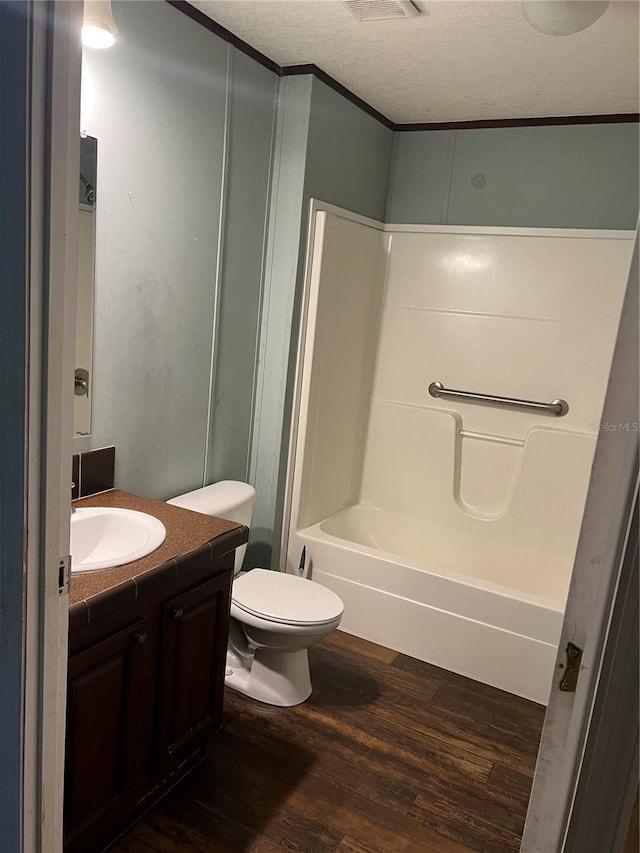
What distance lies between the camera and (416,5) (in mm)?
2053

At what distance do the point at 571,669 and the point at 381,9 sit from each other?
202 centimetres

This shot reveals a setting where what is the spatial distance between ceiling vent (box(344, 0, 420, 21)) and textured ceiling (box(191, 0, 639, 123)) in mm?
29

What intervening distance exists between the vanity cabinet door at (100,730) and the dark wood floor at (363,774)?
0.20 meters

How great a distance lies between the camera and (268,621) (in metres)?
2.30

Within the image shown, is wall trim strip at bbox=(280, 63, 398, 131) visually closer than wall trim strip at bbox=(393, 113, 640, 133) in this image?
Yes

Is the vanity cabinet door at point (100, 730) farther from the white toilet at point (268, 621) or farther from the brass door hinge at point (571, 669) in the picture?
the brass door hinge at point (571, 669)

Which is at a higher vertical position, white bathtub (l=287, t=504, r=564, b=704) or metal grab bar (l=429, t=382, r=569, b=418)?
metal grab bar (l=429, t=382, r=569, b=418)

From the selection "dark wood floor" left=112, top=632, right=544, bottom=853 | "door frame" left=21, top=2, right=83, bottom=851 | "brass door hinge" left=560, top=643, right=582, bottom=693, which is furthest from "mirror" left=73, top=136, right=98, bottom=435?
"brass door hinge" left=560, top=643, right=582, bottom=693

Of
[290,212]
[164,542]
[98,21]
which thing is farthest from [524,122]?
[164,542]

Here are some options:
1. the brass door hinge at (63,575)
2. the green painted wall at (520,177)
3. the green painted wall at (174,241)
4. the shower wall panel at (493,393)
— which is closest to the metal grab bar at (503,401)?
the shower wall panel at (493,393)

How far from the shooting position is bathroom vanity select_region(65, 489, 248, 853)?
157cm

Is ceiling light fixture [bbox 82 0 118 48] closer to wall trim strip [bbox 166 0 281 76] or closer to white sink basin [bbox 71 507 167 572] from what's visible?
wall trim strip [bbox 166 0 281 76]

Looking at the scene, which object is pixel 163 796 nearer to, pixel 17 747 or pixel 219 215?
pixel 17 747

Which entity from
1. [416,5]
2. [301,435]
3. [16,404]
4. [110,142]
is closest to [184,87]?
[110,142]
